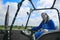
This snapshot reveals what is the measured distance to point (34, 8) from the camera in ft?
9.87

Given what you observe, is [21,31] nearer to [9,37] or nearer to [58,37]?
[9,37]

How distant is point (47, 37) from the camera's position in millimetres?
1833

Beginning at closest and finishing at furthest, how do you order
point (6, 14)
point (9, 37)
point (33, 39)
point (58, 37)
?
point (58, 37) → point (33, 39) → point (9, 37) → point (6, 14)

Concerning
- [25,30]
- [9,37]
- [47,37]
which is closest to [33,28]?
[25,30]

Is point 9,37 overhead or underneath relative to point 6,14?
underneath

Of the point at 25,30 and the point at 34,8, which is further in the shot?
the point at 34,8

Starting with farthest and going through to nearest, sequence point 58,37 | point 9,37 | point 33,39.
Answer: point 9,37 < point 33,39 < point 58,37

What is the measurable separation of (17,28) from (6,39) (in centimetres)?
21

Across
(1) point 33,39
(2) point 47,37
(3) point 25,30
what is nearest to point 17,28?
(3) point 25,30

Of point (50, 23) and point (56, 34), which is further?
point (50, 23)

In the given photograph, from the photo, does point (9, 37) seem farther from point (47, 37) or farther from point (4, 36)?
point (47, 37)

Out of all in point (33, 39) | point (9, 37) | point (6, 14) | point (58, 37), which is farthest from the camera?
point (6, 14)

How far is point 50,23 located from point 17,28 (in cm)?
46

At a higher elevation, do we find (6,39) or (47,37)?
(47,37)
